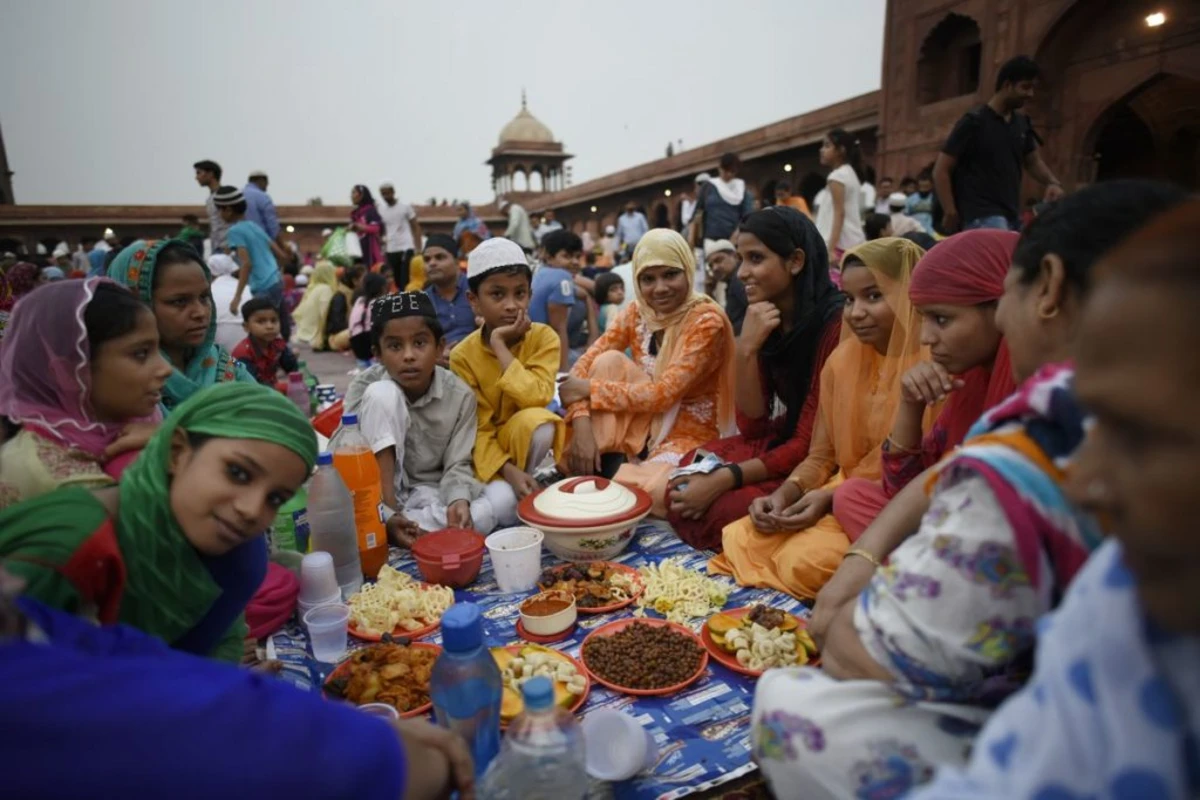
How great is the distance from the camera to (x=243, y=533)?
1357 mm

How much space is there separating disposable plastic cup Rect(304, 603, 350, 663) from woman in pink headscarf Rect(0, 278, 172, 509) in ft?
2.32

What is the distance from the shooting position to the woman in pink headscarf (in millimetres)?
1705

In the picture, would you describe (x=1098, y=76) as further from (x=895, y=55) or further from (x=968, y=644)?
(x=968, y=644)

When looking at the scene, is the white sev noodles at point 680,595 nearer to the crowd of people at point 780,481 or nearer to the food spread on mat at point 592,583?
the food spread on mat at point 592,583

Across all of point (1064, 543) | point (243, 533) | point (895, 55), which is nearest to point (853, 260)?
point (1064, 543)

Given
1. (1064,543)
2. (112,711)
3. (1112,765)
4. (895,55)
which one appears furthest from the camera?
(895,55)

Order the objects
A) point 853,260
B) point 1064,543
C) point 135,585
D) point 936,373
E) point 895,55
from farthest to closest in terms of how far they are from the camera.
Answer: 1. point 895,55
2. point 853,260
3. point 936,373
4. point 135,585
5. point 1064,543

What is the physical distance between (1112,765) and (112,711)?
1129 mm

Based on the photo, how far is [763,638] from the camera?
76.5 inches

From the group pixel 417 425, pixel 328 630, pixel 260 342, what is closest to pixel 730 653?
pixel 328 630

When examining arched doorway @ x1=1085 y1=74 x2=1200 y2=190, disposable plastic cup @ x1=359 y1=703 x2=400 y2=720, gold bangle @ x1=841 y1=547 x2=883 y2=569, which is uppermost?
arched doorway @ x1=1085 y1=74 x2=1200 y2=190

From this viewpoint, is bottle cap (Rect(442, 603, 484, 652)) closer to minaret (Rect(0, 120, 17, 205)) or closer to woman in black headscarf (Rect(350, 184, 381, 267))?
woman in black headscarf (Rect(350, 184, 381, 267))

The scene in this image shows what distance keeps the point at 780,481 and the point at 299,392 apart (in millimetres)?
4227

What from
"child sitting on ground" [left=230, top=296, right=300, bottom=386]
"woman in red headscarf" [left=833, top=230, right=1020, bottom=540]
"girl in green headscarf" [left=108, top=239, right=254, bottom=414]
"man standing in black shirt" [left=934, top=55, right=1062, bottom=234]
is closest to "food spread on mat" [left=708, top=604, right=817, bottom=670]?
"woman in red headscarf" [left=833, top=230, right=1020, bottom=540]
